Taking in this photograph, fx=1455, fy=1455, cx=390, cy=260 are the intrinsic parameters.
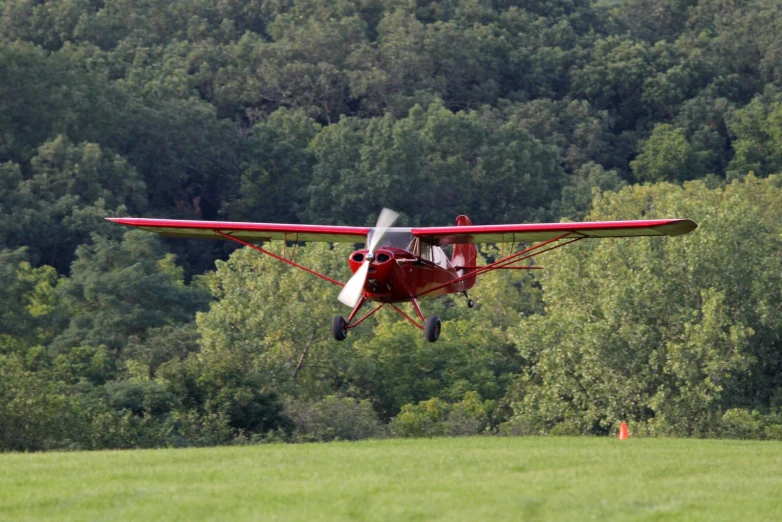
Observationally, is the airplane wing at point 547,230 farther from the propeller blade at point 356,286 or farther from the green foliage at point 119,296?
the green foliage at point 119,296

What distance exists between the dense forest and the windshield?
1292 centimetres

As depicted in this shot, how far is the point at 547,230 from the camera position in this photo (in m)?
25.5

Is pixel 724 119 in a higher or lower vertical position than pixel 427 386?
higher

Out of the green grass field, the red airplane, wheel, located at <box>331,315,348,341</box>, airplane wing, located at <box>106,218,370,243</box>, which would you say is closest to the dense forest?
airplane wing, located at <box>106,218,370,243</box>

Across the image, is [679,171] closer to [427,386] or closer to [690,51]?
[690,51]

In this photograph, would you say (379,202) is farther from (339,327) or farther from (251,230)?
(339,327)

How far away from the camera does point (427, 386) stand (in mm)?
54156

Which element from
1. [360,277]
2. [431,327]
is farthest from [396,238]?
[431,327]

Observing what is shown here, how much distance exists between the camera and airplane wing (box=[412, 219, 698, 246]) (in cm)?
2436

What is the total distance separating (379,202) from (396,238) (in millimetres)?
58173

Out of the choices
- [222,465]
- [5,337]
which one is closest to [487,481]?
[222,465]

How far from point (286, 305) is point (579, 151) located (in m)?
42.5

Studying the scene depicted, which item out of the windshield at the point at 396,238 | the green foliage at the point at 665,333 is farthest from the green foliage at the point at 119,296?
the windshield at the point at 396,238

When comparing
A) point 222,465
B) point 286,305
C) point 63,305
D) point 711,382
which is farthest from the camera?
point 63,305
